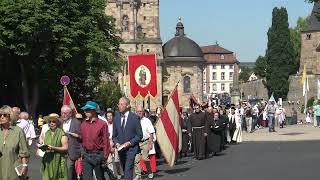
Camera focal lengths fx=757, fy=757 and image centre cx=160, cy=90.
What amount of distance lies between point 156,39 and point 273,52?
23635mm

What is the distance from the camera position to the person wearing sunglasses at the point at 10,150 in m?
10.1

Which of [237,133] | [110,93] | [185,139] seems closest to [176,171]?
[185,139]

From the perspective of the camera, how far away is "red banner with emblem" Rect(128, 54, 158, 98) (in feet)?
74.8

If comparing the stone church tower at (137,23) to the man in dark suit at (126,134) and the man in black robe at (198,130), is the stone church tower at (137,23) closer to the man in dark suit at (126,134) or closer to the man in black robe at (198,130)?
the man in black robe at (198,130)

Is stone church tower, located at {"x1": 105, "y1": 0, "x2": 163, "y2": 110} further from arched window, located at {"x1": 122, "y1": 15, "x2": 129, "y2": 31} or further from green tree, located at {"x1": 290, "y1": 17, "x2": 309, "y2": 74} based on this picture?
green tree, located at {"x1": 290, "y1": 17, "x2": 309, "y2": 74}

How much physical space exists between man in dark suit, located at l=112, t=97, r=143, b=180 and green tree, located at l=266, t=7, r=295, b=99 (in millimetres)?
102318

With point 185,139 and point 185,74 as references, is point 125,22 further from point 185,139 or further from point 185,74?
point 185,139

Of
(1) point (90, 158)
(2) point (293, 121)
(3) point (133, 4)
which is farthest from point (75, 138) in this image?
(3) point (133, 4)

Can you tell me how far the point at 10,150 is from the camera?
10.2 meters

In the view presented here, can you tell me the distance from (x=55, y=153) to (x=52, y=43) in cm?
3304

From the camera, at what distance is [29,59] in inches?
1774

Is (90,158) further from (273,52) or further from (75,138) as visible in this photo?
(273,52)

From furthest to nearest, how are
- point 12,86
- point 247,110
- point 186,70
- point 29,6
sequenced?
1. point 186,70
2. point 12,86
3. point 247,110
4. point 29,6

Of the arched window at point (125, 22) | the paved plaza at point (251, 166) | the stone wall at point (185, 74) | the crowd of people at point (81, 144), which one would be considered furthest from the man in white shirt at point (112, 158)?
the stone wall at point (185, 74)
